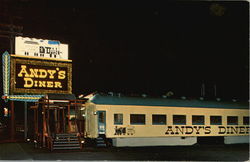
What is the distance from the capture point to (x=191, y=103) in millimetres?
20062

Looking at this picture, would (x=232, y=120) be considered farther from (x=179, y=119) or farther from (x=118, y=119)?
(x=118, y=119)

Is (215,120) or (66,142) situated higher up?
(215,120)

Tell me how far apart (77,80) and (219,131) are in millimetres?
30694

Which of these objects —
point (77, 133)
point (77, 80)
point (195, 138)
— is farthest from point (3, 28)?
point (77, 80)

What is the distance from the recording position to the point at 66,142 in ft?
55.3

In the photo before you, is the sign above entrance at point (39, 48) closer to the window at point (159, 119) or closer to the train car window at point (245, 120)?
the window at point (159, 119)

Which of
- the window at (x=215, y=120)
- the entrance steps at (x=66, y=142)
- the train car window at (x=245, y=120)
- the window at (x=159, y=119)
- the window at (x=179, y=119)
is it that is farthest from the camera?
the train car window at (x=245, y=120)

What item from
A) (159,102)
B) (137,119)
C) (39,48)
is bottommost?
(137,119)

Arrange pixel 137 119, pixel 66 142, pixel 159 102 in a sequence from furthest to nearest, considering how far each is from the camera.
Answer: pixel 159 102, pixel 137 119, pixel 66 142

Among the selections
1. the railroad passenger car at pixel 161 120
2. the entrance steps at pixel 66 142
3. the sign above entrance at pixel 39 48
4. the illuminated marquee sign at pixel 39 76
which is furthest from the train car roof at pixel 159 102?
the sign above entrance at pixel 39 48

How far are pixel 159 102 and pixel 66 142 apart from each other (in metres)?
5.60

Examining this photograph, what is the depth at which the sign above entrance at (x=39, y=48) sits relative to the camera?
21.2 m

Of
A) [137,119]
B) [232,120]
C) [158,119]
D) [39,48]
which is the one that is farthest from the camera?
[39,48]

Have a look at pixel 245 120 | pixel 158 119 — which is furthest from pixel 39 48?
pixel 245 120
